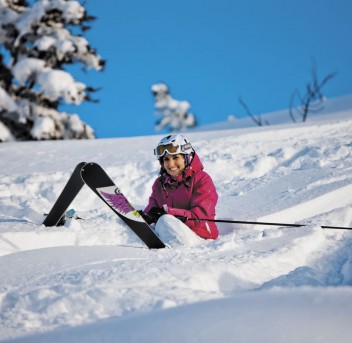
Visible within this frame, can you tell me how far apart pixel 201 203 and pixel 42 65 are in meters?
12.8

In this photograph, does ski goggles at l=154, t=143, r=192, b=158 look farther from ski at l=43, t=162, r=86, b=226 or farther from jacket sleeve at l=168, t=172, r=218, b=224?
ski at l=43, t=162, r=86, b=226

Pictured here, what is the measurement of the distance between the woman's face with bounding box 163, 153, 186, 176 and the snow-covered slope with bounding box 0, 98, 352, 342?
75 cm

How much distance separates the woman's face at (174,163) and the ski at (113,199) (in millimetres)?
712

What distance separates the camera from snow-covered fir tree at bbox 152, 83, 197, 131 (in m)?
34.2

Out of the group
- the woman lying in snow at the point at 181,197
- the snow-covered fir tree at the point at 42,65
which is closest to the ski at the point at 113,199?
the woman lying in snow at the point at 181,197

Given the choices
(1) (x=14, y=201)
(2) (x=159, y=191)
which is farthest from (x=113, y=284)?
(1) (x=14, y=201)

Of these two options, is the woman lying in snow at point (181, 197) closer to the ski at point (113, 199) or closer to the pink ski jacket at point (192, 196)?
the pink ski jacket at point (192, 196)

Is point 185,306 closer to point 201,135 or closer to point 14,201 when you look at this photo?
point 14,201

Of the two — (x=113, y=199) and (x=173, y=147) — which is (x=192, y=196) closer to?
(x=173, y=147)

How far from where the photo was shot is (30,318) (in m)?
2.49

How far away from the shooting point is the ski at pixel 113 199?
4184 millimetres

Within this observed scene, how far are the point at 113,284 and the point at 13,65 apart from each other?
634 inches

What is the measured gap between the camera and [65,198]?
4.49 metres

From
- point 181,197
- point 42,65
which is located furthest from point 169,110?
point 181,197
